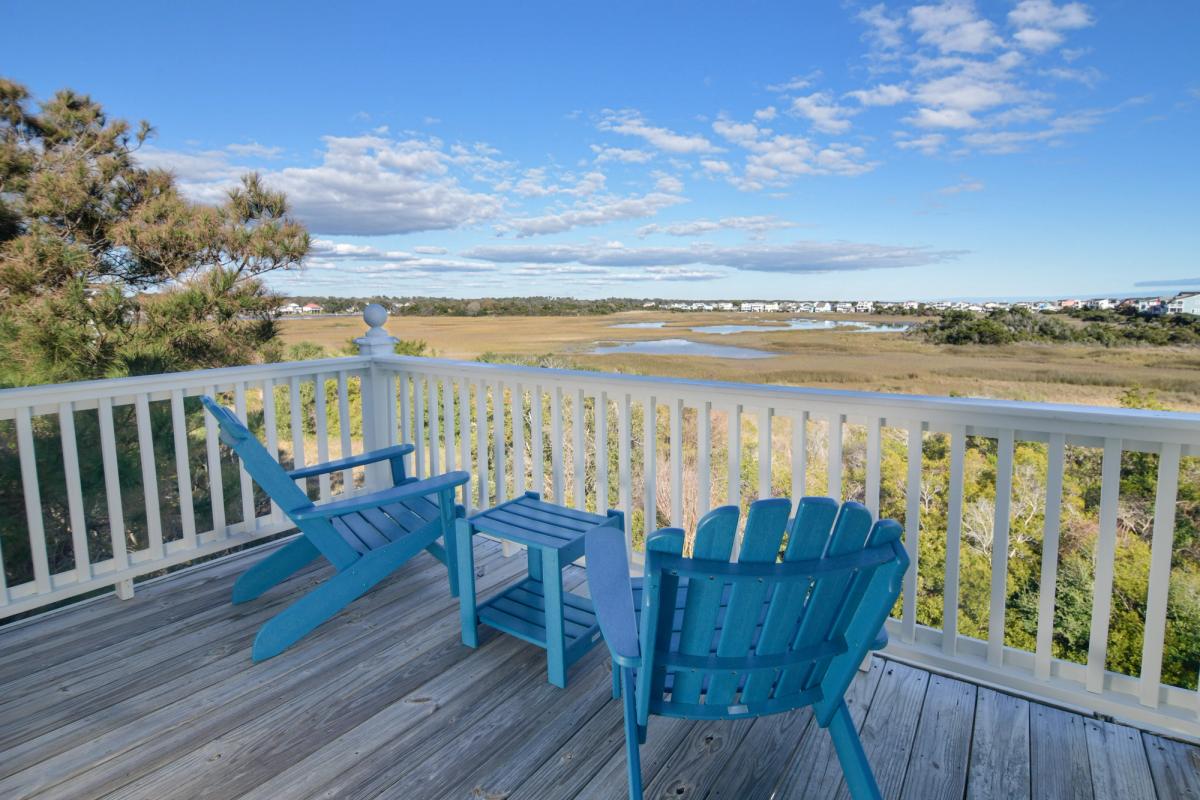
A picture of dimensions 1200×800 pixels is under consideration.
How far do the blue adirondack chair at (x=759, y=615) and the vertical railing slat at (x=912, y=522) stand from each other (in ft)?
2.39

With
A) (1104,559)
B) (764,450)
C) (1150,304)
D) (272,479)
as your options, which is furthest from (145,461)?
(1150,304)

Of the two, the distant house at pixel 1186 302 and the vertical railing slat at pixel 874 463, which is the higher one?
the distant house at pixel 1186 302

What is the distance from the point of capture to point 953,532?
2008 millimetres

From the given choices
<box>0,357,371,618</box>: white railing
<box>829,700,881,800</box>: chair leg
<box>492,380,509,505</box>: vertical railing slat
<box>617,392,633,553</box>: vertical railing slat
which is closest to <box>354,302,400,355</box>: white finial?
<box>0,357,371,618</box>: white railing

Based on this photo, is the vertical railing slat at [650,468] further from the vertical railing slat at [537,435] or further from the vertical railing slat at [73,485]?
the vertical railing slat at [73,485]

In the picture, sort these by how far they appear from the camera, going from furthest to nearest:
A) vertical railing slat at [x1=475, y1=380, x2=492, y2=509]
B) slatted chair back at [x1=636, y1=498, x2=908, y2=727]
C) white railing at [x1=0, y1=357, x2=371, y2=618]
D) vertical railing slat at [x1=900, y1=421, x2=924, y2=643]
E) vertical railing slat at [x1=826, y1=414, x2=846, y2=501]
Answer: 1. vertical railing slat at [x1=475, y1=380, x2=492, y2=509]
2. white railing at [x1=0, y1=357, x2=371, y2=618]
3. vertical railing slat at [x1=826, y1=414, x2=846, y2=501]
4. vertical railing slat at [x1=900, y1=421, x2=924, y2=643]
5. slatted chair back at [x1=636, y1=498, x2=908, y2=727]

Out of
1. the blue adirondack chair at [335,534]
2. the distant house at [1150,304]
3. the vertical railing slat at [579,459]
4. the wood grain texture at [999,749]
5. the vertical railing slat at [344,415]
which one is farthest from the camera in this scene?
the distant house at [1150,304]

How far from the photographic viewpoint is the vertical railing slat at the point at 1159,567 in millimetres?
1709

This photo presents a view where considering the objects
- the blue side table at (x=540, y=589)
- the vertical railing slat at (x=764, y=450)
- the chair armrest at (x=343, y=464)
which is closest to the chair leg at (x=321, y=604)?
the blue side table at (x=540, y=589)

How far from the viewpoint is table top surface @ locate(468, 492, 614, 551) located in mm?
2232

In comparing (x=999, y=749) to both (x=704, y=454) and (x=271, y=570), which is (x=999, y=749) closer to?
(x=704, y=454)

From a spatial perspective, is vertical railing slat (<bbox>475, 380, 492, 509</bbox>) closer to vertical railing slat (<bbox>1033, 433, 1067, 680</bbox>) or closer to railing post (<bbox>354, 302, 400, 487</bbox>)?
railing post (<bbox>354, 302, 400, 487</bbox>)

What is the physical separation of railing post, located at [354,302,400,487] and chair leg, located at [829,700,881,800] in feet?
9.97

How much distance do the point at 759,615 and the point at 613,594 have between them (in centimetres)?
34
